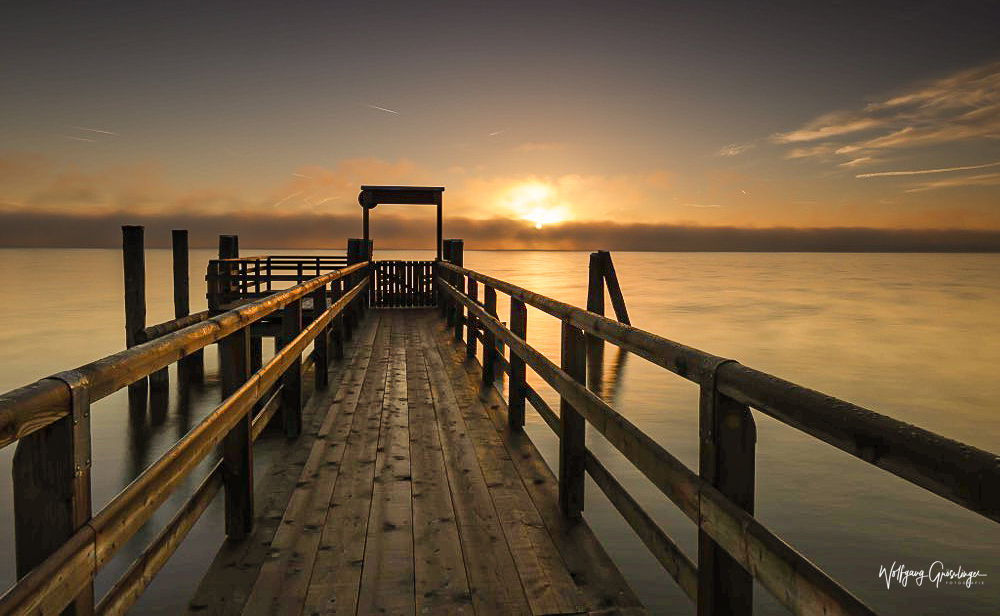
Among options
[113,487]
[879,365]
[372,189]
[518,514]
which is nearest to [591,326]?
[518,514]

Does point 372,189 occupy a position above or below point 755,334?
above

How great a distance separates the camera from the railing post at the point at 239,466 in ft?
10.7

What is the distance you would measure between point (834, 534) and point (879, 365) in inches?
541

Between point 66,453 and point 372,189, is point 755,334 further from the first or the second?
point 66,453

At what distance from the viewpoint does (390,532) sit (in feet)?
11.1

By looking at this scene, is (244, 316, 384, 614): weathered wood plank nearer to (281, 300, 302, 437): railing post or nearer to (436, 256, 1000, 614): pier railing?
(281, 300, 302, 437): railing post

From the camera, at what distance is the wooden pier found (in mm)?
1415

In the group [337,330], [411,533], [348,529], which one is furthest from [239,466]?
[337,330]

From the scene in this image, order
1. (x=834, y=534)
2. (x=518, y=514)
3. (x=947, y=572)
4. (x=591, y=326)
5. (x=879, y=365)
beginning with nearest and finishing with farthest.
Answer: (x=591, y=326) < (x=518, y=514) < (x=947, y=572) < (x=834, y=534) < (x=879, y=365)

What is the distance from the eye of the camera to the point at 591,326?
3.09m

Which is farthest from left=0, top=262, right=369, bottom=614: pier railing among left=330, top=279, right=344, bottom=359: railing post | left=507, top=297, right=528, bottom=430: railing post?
left=330, top=279, right=344, bottom=359: railing post

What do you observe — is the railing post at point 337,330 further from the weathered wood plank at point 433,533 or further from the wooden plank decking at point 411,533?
the weathered wood plank at point 433,533

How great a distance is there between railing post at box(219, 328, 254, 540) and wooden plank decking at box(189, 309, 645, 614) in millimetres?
107

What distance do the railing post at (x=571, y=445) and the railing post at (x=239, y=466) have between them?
1.63 metres
